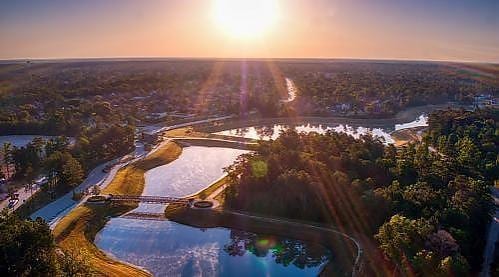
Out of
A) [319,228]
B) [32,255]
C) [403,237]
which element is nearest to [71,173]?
[32,255]

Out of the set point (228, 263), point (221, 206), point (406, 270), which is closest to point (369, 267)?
point (406, 270)

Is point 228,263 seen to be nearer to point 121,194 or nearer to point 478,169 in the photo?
point 121,194

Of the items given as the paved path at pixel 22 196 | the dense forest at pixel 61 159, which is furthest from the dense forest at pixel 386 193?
the paved path at pixel 22 196

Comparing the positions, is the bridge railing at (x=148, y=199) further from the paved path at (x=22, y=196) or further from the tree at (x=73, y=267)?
the tree at (x=73, y=267)

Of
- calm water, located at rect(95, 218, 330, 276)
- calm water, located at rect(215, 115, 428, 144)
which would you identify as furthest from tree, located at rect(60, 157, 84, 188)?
calm water, located at rect(215, 115, 428, 144)

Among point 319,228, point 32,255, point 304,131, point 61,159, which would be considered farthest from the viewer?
point 304,131

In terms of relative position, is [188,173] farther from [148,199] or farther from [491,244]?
[491,244]

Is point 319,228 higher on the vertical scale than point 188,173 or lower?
higher
